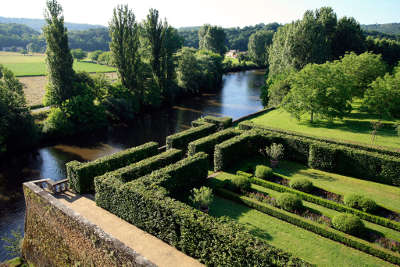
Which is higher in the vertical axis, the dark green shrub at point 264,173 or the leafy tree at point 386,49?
the leafy tree at point 386,49

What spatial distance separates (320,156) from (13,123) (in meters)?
30.8

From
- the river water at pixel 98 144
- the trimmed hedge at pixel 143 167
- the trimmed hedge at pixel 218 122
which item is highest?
the trimmed hedge at pixel 218 122

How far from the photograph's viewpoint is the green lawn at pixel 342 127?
27.5m

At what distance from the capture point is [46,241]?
41.4 ft

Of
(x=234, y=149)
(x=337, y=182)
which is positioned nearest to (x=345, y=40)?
(x=337, y=182)

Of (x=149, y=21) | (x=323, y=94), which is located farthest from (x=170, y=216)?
(x=149, y=21)

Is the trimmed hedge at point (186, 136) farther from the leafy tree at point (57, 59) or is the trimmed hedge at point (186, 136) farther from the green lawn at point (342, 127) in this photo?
the leafy tree at point (57, 59)

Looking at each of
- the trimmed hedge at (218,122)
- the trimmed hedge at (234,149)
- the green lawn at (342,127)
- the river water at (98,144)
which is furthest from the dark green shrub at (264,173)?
the river water at (98,144)

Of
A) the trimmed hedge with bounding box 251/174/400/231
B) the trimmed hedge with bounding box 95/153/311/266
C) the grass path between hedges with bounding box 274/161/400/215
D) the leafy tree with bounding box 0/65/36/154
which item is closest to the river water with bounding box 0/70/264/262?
the leafy tree with bounding box 0/65/36/154

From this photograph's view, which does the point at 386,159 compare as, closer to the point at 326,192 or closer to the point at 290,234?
the point at 326,192

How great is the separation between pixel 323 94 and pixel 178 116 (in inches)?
916

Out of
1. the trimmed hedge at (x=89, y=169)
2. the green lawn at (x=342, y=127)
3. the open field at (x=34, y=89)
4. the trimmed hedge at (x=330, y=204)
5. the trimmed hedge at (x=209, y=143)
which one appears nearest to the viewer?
the trimmed hedge at (x=330, y=204)

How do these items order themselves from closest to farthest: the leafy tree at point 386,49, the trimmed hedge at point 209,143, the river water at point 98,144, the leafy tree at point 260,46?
the river water at point 98,144, the trimmed hedge at point 209,143, the leafy tree at point 386,49, the leafy tree at point 260,46

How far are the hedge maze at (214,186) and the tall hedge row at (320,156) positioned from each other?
6cm
